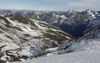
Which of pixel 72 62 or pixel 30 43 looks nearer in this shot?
pixel 72 62

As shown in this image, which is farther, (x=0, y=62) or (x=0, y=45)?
(x=0, y=45)

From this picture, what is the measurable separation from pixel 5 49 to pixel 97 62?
214ft

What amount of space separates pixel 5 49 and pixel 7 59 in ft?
46.1

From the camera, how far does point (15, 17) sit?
17150 centimetres

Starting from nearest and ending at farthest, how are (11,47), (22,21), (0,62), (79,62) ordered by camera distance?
(79,62)
(0,62)
(11,47)
(22,21)

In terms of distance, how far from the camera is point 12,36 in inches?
3915

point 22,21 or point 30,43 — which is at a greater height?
point 22,21

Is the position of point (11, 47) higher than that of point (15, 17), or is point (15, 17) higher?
point (15, 17)

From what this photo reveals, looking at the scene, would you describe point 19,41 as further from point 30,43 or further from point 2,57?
point 2,57

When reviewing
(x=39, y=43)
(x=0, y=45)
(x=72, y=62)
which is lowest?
(x=39, y=43)

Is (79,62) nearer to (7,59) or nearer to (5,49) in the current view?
(7,59)

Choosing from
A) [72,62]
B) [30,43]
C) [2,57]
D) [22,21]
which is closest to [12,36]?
[30,43]

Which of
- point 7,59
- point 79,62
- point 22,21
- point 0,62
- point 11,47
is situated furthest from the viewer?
point 22,21

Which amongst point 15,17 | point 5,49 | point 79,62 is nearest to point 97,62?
point 79,62
